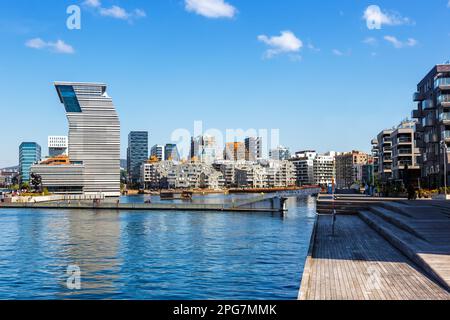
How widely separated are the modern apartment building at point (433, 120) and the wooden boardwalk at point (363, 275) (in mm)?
55417

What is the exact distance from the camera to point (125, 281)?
98.2ft

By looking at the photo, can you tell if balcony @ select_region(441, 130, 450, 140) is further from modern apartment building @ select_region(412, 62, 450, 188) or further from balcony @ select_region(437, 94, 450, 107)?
balcony @ select_region(437, 94, 450, 107)

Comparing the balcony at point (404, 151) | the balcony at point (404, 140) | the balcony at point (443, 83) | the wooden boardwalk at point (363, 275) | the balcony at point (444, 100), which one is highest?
the balcony at point (443, 83)

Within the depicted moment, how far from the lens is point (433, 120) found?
9431 cm

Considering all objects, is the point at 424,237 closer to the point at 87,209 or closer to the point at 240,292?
the point at 240,292

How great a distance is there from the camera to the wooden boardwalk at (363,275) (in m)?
19.9

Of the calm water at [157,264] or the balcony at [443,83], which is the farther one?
the balcony at [443,83]

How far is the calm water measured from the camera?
2705 cm

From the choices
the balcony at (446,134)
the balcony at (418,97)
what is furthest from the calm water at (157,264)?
the balcony at (418,97)

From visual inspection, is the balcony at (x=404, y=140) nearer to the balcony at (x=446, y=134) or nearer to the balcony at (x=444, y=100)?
the balcony at (x=444, y=100)

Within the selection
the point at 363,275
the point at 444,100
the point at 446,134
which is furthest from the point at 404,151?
the point at 363,275

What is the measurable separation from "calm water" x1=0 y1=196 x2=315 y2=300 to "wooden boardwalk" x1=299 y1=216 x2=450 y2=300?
218 centimetres

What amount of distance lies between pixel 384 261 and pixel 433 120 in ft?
242

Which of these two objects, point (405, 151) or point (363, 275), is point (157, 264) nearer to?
point (363, 275)
